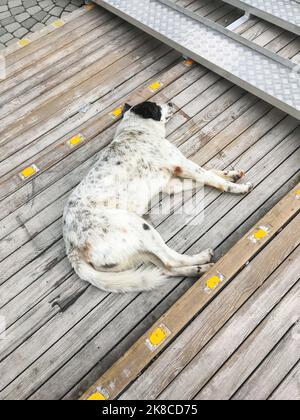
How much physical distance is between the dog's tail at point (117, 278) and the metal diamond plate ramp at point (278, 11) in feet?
9.12

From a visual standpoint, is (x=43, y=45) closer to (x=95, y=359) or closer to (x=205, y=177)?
(x=205, y=177)

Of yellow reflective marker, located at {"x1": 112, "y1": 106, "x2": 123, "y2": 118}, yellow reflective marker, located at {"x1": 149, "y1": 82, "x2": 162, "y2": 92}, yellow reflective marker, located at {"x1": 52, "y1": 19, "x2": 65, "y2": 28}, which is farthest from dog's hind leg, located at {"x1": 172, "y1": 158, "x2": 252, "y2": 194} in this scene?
yellow reflective marker, located at {"x1": 52, "y1": 19, "x2": 65, "y2": 28}

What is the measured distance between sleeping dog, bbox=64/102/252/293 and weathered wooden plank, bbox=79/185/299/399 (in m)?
0.17

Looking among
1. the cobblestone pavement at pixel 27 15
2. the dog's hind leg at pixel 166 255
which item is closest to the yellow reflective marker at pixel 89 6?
the cobblestone pavement at pixel 27 15

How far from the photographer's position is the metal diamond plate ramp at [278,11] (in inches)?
134

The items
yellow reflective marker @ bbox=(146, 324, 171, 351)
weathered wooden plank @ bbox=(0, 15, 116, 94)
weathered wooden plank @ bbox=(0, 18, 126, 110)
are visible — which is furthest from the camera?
weathered wooden plank @ bbox=(0, 15, 116, 94)

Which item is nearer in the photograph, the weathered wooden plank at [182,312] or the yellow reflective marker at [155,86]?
the weathered wooden plank at [182,312]

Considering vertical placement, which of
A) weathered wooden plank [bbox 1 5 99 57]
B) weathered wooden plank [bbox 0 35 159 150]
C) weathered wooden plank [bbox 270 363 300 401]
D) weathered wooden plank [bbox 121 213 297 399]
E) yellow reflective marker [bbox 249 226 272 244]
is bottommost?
weathered wooden plank [bbox 270 363 300 401]

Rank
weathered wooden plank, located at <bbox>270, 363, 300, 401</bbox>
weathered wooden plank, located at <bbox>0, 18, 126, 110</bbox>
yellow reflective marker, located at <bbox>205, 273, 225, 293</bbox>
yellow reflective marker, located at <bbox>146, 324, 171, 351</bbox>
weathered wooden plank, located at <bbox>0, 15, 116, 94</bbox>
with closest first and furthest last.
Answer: weathered wooden plank, located at <bbox>270, 363, 300, 401</bbox>
yellow reflective marker, located at <bbox>146, 324, 171, 351</bbox>
yellow reflective marker, located at <bbox>205, 273, 225, 293</bbox>
weathered wooden plank, located at <bbox>0, 18, 126, 110</bbox>
weathered wooden plank, located at <bbox>0, 15, 116, 94</bbox>

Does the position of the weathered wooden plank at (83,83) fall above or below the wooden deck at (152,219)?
above

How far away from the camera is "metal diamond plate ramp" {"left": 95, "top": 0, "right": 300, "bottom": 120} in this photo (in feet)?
9.71

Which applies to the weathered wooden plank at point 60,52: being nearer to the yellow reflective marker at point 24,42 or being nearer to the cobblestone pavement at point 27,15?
the yellow reflective marker at point 24,42

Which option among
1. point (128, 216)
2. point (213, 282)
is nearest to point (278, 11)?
point (128, 216)

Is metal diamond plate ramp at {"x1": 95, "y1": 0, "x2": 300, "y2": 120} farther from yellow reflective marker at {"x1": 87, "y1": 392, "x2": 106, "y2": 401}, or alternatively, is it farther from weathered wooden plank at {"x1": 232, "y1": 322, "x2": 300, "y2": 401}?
yellow reflective marker at {"x1": 87, "y1": 392, "x2": 106, "y2": 401}
